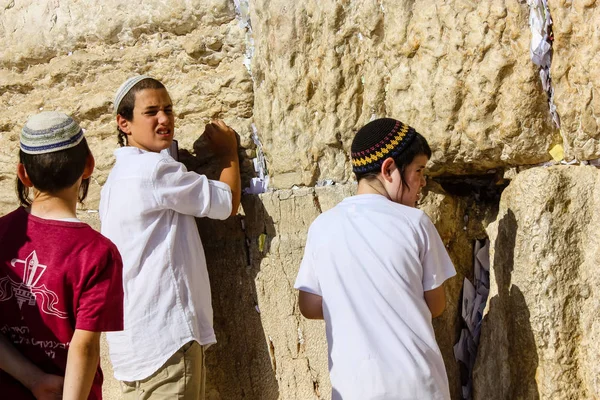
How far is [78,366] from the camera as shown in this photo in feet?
6.63

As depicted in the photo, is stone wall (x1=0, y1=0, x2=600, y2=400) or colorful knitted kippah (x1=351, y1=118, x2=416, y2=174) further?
stone wall (x1=0, y1=0, x2=600, y2=400)

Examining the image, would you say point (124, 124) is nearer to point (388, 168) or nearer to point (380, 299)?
point (388, 168)

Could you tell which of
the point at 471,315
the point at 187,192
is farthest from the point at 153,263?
the point at 471,315

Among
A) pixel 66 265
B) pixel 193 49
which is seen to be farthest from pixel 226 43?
pixel 66 265

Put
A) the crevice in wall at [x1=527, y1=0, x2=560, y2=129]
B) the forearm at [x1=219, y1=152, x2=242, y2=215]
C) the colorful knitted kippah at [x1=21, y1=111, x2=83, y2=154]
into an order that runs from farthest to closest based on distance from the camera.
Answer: the forearm at [x1=219, y1=152, x2=242, y2=215] → the crevice in wall at [x1=527, y1=0, x2=560, y2=129] → the colorful knitted kippah at [x1=21, y1=111, x2=83, y2=154]

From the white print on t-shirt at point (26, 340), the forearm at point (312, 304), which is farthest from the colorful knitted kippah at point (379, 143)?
the white print on t-shirt at point (26, 340)

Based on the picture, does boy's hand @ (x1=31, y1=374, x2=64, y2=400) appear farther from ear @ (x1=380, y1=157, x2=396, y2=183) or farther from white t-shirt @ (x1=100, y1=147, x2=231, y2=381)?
ear @ (x1=380, y1=157, x2=396, y2=183)

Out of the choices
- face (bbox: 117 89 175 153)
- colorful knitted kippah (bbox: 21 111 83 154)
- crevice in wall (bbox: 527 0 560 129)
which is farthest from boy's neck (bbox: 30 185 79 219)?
crevice in wall (bbox: 527 0 560 129)

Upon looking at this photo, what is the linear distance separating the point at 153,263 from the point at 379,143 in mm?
1050

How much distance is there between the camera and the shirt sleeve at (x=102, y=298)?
203 centimetres

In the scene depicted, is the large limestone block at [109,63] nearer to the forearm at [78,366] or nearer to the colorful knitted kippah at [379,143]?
the colorful knitted kippah at [379,143]

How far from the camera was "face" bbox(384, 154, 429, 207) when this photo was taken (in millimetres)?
2482

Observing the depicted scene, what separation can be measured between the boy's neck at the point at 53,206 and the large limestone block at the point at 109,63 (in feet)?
4.86

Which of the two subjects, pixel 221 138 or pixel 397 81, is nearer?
pixel 397 81
